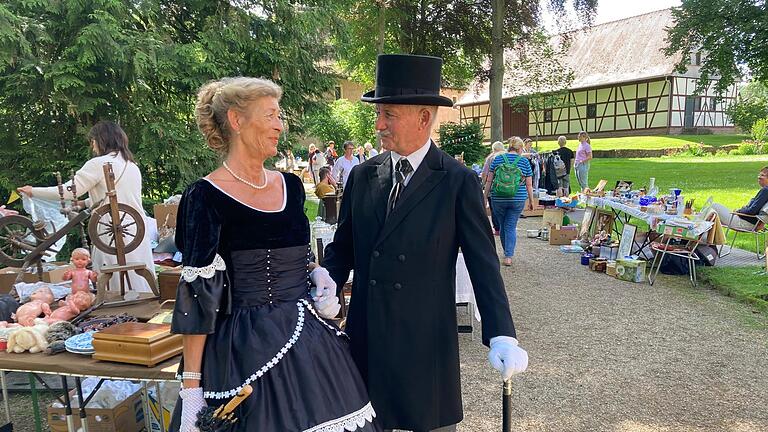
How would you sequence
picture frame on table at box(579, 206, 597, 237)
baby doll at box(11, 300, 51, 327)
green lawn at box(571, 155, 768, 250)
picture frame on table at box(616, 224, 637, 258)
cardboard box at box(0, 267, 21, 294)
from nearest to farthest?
baby doll at box(11, 300, 51, 327)
cardboard box at box(0, 267, 21, 294)
picture frame on table at box(616, 224, 637, 258)
picture frame on table at box(579, 206, 597, 237)
green lawn at box(571, 155, 768, 250)

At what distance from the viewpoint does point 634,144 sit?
27125 millimetres

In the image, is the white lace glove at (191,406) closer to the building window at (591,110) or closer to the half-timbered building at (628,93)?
the half-timbered building at (628,93)

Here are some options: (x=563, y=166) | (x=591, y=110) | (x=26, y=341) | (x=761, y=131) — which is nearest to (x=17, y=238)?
(x=26, y=341)

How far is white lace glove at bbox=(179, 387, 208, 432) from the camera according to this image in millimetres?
1530

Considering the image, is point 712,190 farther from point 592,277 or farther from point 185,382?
point 185,382

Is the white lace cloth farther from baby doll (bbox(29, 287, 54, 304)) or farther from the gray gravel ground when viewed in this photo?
the gray gravel ground

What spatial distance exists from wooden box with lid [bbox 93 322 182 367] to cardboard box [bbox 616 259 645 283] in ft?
20.2

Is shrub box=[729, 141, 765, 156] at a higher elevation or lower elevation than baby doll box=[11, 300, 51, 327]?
higher

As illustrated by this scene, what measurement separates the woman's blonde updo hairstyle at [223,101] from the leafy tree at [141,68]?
20.0 feet

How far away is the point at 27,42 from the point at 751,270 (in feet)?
32.5

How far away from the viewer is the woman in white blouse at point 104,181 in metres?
3.72

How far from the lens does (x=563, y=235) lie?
916 cm

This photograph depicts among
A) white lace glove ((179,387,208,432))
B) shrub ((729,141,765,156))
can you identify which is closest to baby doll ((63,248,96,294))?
white lace glove ((179,387,208,432))

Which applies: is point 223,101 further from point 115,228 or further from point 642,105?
point 642,105
